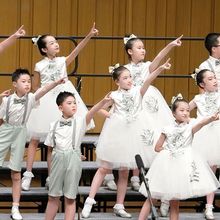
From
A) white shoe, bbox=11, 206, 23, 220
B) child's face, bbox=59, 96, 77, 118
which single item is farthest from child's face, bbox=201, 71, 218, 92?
white shoe, bbox=11, 206, 23, 220

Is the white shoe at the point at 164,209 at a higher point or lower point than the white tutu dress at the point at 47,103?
lower

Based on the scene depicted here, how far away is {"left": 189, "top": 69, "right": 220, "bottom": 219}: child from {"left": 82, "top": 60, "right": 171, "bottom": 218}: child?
50cm

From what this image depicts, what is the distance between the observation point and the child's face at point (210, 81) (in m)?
7.48

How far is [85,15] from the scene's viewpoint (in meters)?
11.9

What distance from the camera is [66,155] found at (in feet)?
22.8

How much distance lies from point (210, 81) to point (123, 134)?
0.88 m

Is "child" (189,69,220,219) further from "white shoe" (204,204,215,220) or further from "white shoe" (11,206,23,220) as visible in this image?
"white shoe" (11,206,23,220)

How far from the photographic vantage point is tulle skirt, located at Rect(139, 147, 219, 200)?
22.9 feet

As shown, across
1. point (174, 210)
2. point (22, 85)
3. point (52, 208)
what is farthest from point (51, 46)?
point (174, 210)

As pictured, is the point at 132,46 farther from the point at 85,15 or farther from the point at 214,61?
the point at 85,15

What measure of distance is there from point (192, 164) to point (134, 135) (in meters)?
0.67

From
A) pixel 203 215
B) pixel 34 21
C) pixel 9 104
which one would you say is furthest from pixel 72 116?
pixel 34 21

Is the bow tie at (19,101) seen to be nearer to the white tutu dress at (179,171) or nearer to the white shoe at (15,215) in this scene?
the white shoe at (15,215)

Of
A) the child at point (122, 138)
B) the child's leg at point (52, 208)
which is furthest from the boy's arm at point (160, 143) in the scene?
the child's leg at point (52, 208)
